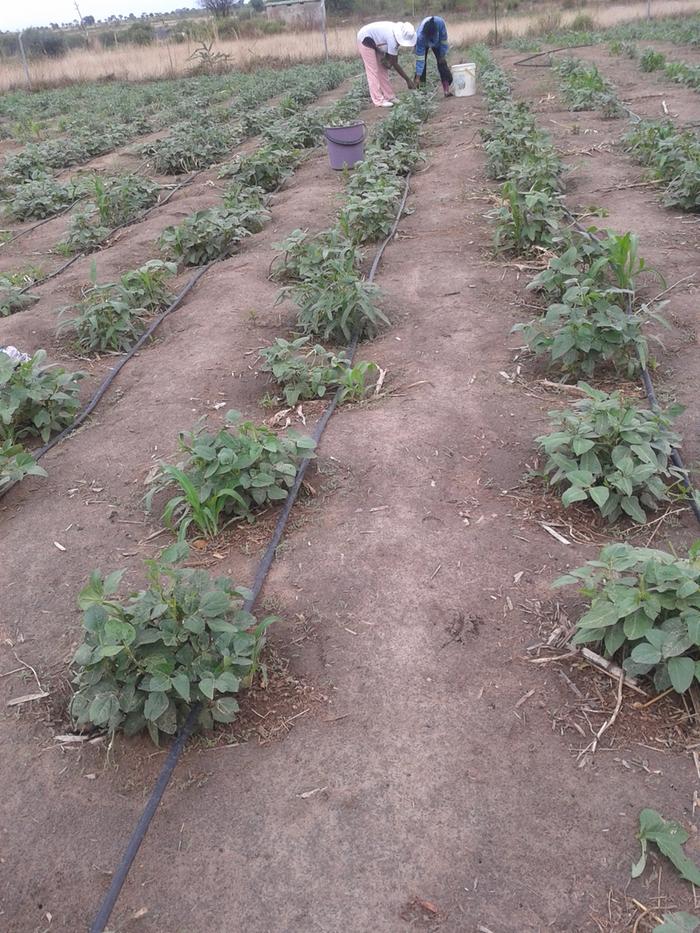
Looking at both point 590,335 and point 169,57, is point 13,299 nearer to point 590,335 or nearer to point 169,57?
point 590,335

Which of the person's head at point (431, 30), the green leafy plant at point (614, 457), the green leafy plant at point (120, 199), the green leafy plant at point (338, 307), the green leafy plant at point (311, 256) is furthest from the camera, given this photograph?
the person's head at point (431, 30)

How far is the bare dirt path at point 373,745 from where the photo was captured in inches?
65.0

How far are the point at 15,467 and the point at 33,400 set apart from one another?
578mm

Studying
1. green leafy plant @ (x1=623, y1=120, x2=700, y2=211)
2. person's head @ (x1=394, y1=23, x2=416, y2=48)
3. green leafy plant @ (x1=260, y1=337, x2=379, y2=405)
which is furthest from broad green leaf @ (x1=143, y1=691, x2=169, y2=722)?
person's head @ (x1=394, y1=23, x2=416, y2=48)

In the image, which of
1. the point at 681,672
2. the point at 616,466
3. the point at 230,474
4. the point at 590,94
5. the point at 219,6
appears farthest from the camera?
the point at 219,6

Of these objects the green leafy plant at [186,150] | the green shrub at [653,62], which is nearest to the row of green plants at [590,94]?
the green shrub at [653,62]

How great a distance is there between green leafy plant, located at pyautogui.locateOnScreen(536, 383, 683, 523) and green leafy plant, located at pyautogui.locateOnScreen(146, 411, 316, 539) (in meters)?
0.95

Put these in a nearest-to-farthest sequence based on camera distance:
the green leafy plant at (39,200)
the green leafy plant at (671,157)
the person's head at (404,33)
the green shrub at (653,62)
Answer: the green leafy plant at (671,157) → the green leafy plant at (39,200) → the person's head at (404,33) → the green shrub at (653,62)

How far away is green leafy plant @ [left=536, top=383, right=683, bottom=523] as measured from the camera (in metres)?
2.52

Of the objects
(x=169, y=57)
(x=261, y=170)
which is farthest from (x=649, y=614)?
(x=169, y=57)

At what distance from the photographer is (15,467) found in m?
3.01

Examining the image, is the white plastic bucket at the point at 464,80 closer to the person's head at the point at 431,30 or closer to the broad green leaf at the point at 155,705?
the person's head at the point at 431,30

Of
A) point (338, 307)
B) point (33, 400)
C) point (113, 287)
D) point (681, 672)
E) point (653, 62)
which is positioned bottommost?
point (681, 672)

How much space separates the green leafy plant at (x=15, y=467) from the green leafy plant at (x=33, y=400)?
28 cm
